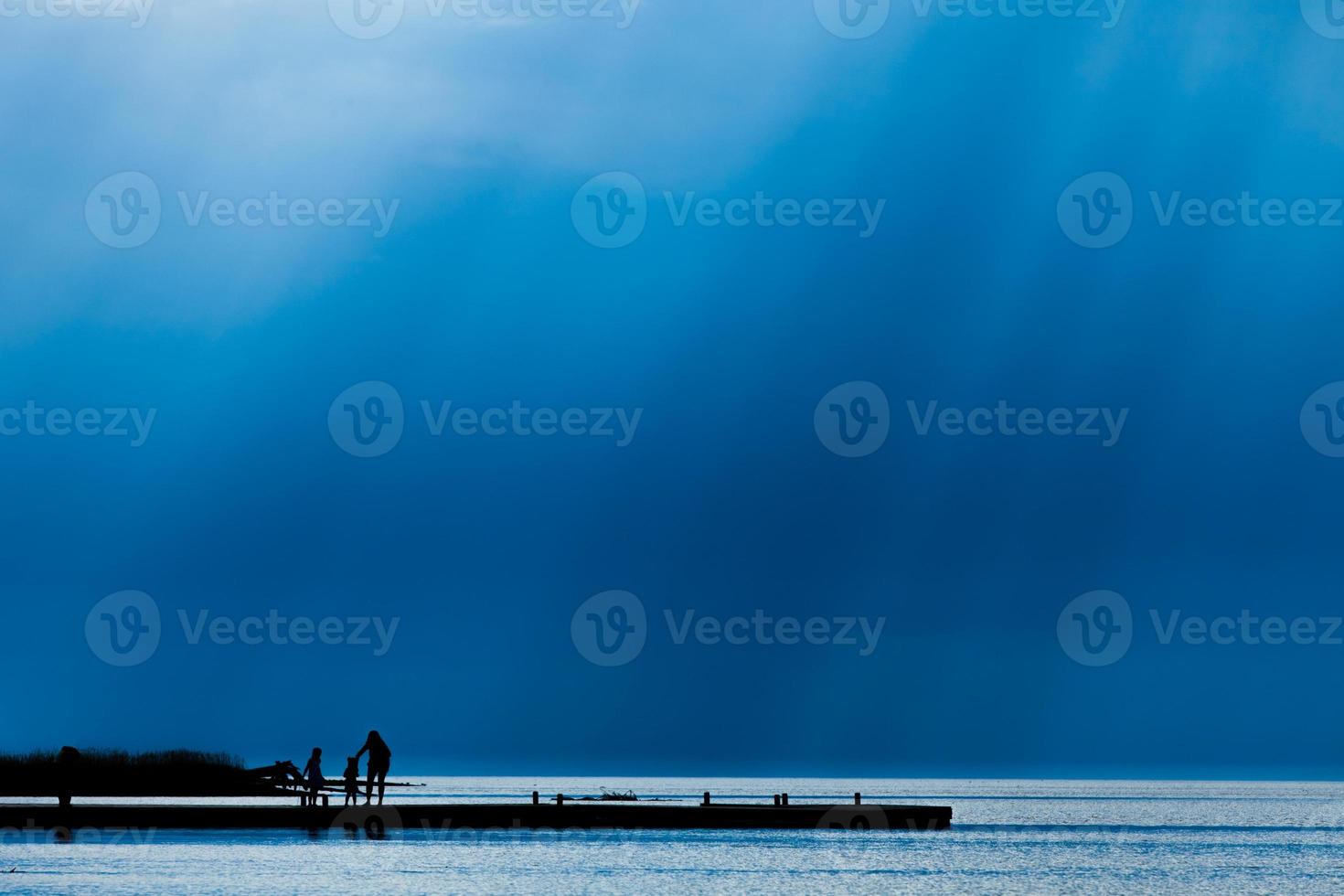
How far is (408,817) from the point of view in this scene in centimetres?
6372

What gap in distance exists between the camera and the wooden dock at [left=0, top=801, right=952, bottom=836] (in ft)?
189

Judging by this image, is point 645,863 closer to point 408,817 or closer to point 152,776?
point 408,817

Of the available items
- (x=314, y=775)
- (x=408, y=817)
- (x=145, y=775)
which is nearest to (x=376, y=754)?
(x=314, y=775)

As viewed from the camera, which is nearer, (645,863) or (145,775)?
(645,863)

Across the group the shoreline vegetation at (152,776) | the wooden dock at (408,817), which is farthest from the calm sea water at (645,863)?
the shoreline vegetation at (152,776)

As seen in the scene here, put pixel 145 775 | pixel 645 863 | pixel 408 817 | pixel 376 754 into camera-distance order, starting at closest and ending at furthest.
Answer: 1. pixel 376 754
2. pixel 645 863
3. pixel 408 817
4. pixel 145 775

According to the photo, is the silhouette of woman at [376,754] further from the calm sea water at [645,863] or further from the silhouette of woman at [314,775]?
the silhouette of woman at [314,775]

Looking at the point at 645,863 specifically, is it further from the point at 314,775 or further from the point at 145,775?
the point at 145,775

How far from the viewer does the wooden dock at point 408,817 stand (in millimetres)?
57688

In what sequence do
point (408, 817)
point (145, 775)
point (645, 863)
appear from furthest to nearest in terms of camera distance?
point (145, 775), point (408, 817), point (645, 863)

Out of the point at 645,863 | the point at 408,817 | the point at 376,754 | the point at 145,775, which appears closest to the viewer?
the point at 376,754

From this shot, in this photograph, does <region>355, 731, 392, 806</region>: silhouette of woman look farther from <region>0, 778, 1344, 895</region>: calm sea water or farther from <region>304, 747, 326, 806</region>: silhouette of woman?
<region>304, 747, 326, 806</region>: silhouette of woman

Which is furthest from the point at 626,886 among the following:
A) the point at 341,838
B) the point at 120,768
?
the point at 120,768

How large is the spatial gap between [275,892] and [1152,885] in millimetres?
30203
